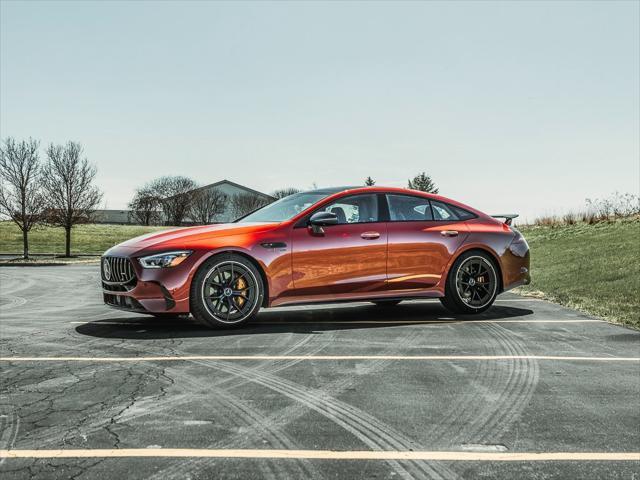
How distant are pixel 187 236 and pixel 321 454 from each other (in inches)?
165

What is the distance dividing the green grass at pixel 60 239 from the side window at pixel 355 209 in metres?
44.7

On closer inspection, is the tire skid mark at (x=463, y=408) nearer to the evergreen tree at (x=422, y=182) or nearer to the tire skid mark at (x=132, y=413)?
the tire skid mark at (x=132, y=413)

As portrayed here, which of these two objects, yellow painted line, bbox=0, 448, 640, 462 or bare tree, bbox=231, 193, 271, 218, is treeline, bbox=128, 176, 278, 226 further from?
yellow painted line, bbox=0, 448, 640, 462

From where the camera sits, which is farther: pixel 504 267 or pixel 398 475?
pixel 504 267

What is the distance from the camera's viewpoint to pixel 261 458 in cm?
326

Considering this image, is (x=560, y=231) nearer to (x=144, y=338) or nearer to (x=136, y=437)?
(x=144, y=338)

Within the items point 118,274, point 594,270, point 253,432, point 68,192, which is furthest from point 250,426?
point 68,192

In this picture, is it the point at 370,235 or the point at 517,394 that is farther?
the point at 370,235

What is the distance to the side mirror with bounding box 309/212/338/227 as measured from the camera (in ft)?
23.8

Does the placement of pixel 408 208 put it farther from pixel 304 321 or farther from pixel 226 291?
pixel 226 291

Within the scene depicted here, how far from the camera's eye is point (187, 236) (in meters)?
7.07

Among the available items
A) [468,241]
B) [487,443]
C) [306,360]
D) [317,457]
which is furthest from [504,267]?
[317,457]

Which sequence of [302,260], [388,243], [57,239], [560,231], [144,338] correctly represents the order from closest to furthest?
[144,338] < [302,260] < [388,243] < [560,231] < [57,239]

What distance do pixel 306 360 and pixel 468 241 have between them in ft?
11.7
